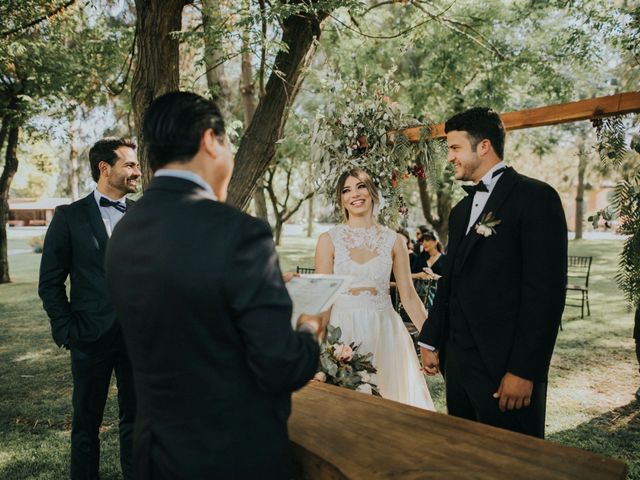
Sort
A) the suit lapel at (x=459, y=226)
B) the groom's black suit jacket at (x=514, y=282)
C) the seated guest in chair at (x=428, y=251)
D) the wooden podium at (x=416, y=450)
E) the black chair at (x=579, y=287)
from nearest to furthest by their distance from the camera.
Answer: the wooden podium at (x=416, y=450)
the groom's black suit jacket at (x=514, y=282)
the suit lapel at (x=459, y=226)
the seated guest in chair at (x=428, y=251)
the black chair at (x=579, y=287)

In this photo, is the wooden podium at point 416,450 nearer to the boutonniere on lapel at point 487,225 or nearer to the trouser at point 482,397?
the trouser at point 482,397

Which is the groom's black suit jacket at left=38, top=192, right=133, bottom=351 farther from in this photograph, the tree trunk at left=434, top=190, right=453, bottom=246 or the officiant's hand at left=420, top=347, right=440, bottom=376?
the tree trunk at left=434, top=190, right=453, bottom=246

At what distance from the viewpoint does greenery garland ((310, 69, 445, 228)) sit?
4836 millimetres

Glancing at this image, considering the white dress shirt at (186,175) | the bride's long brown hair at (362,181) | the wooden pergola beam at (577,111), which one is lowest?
the white dress shirt at (186,175)

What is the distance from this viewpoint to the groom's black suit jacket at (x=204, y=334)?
4.35 feet

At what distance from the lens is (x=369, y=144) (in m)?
4.91

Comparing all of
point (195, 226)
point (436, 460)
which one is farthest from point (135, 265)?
point (436, 460)

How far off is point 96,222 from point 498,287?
9.12 ft

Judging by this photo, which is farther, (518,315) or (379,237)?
(379,237)

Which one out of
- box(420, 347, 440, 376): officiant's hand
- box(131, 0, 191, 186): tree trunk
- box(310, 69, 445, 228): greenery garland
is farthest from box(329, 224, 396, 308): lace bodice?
box(131, 0, 191, 186): tree trunk

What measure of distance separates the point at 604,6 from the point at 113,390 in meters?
9.59

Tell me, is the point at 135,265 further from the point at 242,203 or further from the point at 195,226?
the point at 242,203

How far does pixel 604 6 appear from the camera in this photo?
7.67 m

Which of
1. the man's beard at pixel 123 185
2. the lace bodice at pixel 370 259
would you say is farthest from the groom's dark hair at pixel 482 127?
the man's beard at pixel 123 185
